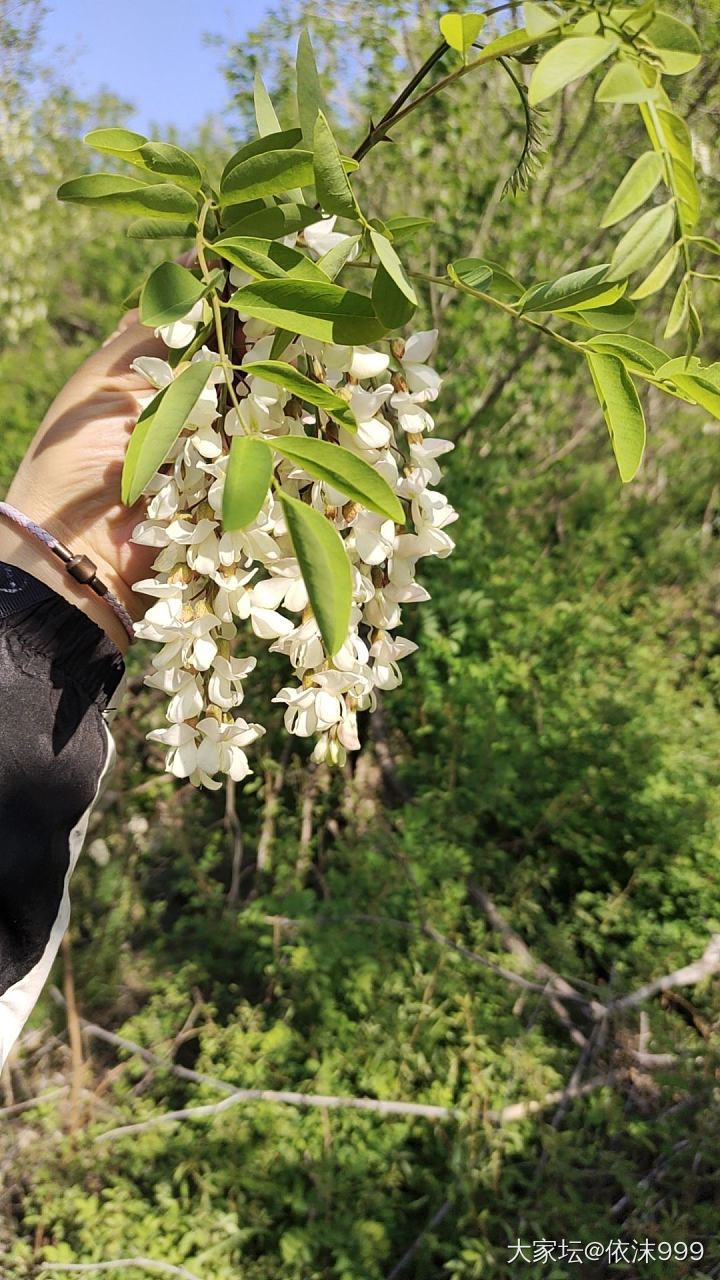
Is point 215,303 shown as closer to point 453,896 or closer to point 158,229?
point 158,229

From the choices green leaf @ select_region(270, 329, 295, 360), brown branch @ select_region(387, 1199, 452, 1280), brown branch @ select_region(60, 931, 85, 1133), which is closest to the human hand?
green leaf @ select_region(270, 329, 295, 360)

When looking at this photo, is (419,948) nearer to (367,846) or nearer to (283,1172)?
(367,846)

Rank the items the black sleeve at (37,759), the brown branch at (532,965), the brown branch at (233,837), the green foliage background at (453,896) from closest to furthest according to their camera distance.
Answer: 1. the black sleeve at (37,759)
2. the green foliage background at (453,896)
3. the brown branch at (532,965)
4. the brown branch at (233,837)

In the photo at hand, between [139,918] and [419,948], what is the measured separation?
32.4 inches

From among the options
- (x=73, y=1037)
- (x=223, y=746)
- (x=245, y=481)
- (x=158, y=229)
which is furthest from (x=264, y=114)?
(x=73, y=1037)

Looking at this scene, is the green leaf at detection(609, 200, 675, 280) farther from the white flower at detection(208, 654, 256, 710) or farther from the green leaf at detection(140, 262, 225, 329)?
the white flower at detection(208, 654, 256, 710)

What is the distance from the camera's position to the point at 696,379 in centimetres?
59

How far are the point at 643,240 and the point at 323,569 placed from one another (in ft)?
1.11

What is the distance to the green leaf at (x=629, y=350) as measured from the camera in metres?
0.61

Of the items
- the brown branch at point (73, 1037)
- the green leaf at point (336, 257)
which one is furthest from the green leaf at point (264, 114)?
the brown branch at point (73, 1037)

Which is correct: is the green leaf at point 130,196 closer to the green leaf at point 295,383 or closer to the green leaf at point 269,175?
the green leaf at point 269,175

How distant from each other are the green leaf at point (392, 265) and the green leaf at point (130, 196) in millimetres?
141

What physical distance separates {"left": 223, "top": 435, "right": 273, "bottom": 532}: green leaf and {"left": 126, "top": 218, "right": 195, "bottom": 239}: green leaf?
192mm

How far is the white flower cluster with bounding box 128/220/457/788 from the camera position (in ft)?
1.94
